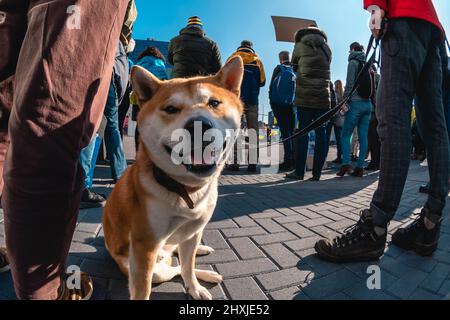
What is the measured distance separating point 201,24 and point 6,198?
453cm

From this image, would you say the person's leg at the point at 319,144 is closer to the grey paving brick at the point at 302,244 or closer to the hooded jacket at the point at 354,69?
the hooded jacket at the point at 354,69

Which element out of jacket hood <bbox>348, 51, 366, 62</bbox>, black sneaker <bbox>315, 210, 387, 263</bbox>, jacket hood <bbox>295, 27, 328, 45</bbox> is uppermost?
jacket hood <bbox>295, 27, 328, 45</bbox>

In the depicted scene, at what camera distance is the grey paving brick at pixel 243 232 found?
2.29m

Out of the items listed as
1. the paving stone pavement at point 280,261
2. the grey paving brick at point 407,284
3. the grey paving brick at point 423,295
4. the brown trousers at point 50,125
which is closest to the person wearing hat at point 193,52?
the paving stone pavement at point 280,261

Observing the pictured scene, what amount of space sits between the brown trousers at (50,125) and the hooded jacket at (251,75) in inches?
181

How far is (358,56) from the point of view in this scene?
5387mm

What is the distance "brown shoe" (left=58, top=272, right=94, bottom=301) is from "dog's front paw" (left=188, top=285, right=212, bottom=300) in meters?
0.52

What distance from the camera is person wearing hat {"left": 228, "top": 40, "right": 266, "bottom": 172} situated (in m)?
5.53

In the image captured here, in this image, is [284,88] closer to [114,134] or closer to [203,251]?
[114,134]

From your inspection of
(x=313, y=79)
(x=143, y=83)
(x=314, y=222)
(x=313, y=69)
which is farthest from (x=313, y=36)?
(x=143, y=83)

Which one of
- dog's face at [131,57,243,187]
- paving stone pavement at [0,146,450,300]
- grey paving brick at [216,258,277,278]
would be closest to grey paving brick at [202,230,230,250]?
paving stone pavement at [0,146,450,300]

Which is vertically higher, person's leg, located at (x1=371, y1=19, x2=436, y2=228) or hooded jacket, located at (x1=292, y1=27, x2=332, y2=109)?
hooded jacket, located at (x1=292, y1=27, x2=332, y2=109)

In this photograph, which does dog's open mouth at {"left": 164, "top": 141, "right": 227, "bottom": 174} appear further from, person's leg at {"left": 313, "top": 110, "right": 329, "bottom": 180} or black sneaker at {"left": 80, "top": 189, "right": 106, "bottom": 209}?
person's leg at {"left": 313, "top": 110, "right": 329, "bottom": 180}
